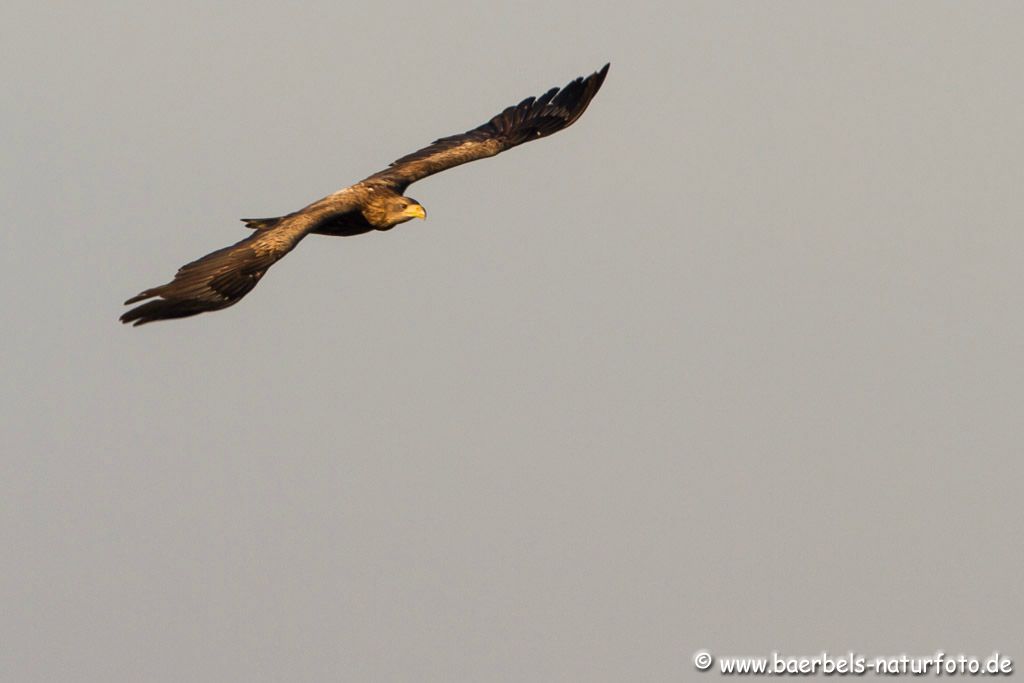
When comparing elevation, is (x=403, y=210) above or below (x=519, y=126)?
below

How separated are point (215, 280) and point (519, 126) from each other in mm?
9693

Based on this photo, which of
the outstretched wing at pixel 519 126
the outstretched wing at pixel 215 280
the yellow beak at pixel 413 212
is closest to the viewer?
the outstretched wing at pixel 215 280

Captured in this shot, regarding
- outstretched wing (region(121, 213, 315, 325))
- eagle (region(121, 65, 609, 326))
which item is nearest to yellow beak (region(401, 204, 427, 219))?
eagle (region(121, 65, 609, 326))

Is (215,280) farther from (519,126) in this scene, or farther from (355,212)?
(519,126)

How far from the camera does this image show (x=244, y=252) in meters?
24.8

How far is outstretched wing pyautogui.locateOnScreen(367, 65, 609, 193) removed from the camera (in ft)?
103

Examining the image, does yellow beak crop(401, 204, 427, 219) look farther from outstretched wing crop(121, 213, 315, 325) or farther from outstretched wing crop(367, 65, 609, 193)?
outstretched wing crop(121, 213, 315, 325)

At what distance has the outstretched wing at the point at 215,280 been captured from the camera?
925 inches

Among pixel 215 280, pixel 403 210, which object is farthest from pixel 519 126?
pixel 215 280

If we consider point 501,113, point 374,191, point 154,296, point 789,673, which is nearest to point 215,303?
point 154,296

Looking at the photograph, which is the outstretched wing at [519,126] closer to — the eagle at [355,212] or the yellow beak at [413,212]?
the eagle at [355,212]

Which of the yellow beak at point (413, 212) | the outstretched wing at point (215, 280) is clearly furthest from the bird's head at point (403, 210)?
the outstretched wing at point (215, 280)

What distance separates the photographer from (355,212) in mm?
28469

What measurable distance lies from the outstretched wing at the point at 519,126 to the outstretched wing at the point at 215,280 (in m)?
6.43
